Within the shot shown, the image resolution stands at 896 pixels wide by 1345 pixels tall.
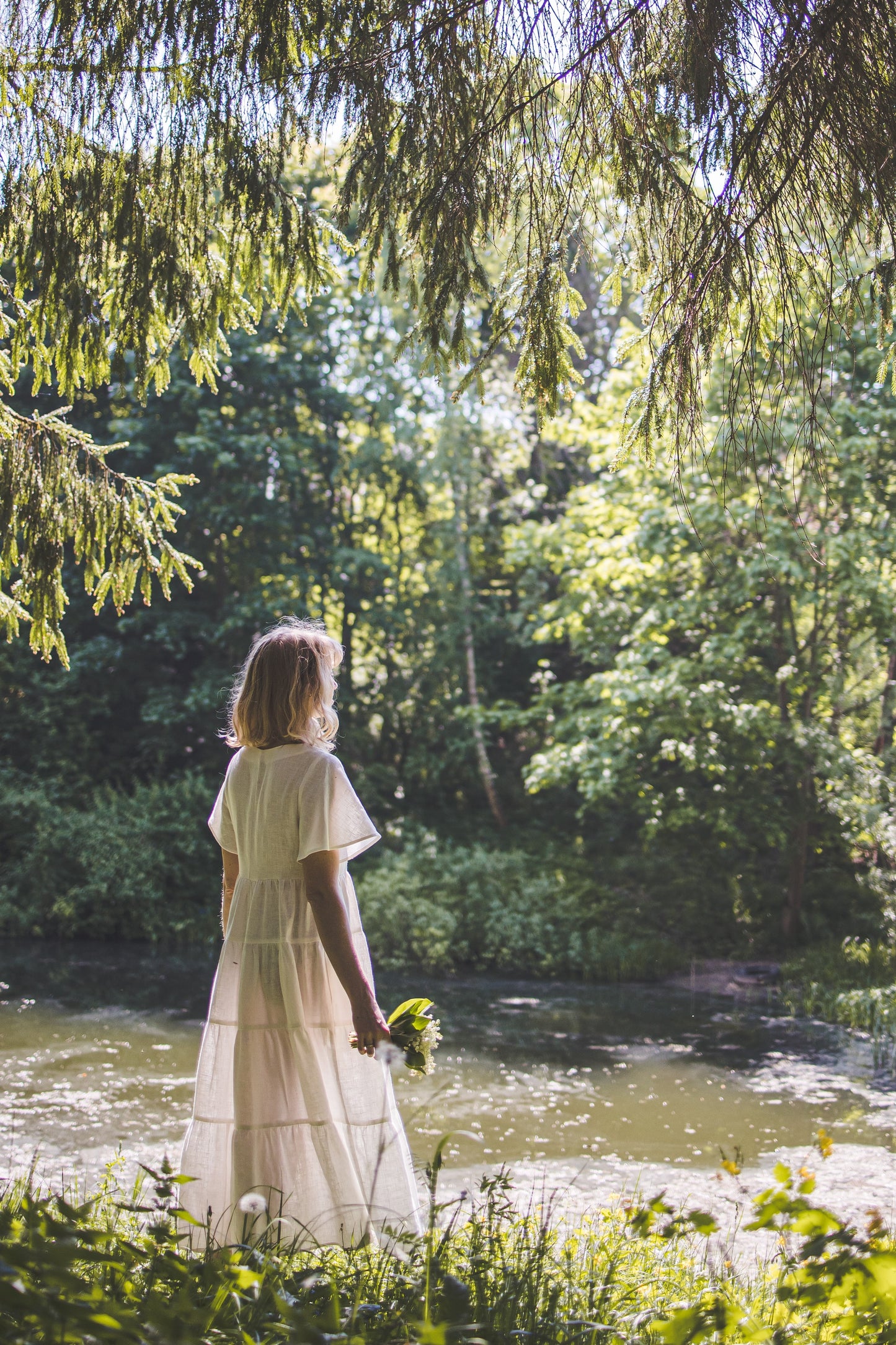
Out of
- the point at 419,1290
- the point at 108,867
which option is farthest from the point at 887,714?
the point at 419,1290

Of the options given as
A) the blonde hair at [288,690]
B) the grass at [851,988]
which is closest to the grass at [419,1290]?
the blonde hair at [288,690]

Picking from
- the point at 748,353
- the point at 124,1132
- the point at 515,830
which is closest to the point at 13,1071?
the point at 124,1132

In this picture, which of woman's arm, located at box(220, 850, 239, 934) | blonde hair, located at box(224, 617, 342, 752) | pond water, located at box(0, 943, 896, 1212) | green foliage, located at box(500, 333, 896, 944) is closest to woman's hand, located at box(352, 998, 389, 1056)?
woman's arm, located at box(220, 850, 239, 934)

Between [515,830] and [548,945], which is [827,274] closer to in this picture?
[548,945]

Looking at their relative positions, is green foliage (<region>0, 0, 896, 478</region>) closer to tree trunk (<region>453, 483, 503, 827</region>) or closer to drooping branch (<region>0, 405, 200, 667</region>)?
drooping branch (<region>0, 405, 200, 667</region>)

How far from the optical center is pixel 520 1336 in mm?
2209

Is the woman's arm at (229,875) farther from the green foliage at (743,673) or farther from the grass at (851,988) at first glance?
the green foliage at (743,673)

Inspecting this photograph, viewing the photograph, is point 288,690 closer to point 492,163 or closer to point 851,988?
point 492,163

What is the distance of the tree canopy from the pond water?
125 inches

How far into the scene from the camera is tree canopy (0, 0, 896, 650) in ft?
10.5

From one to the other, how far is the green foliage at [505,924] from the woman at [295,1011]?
934cm

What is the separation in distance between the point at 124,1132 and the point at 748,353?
541 centimetres

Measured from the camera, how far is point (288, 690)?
10.6 feet

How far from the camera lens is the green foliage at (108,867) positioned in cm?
1349
